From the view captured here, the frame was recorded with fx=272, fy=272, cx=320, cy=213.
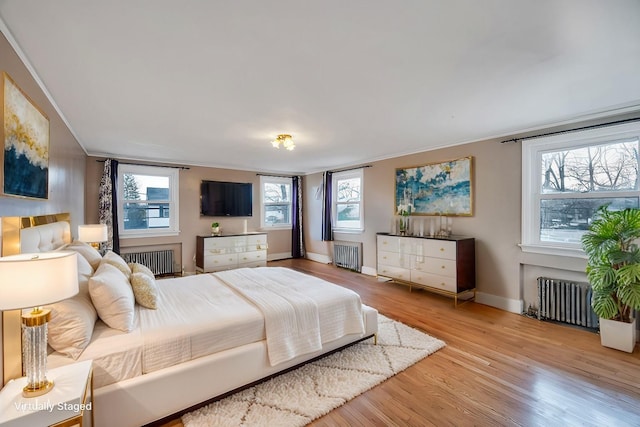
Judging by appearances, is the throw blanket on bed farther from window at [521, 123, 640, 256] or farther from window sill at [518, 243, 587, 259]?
window at [521, 123, 640, 256]

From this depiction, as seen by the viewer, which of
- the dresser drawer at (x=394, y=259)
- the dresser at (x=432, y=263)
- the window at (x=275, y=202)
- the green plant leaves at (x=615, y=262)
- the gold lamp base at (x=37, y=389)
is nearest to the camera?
the gold lamp base at (x=37, y=389)

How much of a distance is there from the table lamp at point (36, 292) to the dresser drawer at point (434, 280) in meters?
3.98

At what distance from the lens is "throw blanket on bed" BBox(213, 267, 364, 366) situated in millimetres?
2117

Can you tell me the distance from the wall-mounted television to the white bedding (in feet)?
10.8

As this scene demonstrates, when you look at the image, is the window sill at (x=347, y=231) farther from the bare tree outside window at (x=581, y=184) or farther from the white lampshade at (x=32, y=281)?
the white lampshade at (x=32, y=281)

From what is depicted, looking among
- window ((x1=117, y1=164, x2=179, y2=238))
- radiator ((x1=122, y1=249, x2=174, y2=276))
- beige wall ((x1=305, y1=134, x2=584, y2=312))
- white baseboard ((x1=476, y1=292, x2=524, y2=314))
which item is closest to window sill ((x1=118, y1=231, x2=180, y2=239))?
window ((x1=117, y1=164, x2=179, y2=238))

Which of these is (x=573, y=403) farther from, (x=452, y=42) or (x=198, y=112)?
(x=198, y=112)

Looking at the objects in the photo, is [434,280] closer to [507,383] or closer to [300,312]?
[507,383]

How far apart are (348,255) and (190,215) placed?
3.50m

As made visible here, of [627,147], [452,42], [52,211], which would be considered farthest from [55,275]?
[627,147]

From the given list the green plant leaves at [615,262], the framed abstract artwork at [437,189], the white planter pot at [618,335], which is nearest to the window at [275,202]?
the framed abstract artwork at [437,189]

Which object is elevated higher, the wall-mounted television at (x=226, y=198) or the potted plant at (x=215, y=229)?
the wall-mounted television at (x=226, y=198)

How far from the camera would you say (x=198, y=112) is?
2.84 metres

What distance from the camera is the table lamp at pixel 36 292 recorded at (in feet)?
3.57
